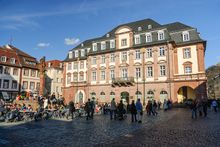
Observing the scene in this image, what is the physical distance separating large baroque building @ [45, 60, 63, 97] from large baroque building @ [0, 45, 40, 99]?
6460 millimetres

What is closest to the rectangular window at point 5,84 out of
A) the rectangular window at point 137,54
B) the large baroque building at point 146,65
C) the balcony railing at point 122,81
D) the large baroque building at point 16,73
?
the large baroque building at point 16,73

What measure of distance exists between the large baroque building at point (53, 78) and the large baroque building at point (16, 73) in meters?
6.46

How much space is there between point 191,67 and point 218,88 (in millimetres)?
61409

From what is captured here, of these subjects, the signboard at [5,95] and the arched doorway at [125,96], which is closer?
the arched doorway at [125,96]

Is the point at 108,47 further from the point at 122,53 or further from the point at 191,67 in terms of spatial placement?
the point at 191,67

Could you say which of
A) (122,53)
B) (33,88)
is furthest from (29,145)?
(33,88)

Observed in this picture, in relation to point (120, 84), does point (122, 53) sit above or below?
above

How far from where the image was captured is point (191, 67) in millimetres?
36594

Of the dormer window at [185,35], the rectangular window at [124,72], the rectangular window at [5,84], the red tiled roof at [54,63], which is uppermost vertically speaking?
the dormer window at [185,35]

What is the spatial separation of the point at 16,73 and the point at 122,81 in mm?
27112

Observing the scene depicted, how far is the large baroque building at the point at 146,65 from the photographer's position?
3591cm

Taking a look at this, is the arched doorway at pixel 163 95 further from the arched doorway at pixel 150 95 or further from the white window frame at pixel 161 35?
the white window frame at pixel 161 35

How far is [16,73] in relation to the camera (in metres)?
48.3

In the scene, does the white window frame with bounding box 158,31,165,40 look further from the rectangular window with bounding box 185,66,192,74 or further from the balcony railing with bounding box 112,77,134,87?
the balcony railing with bounding box 112,77,134,87
